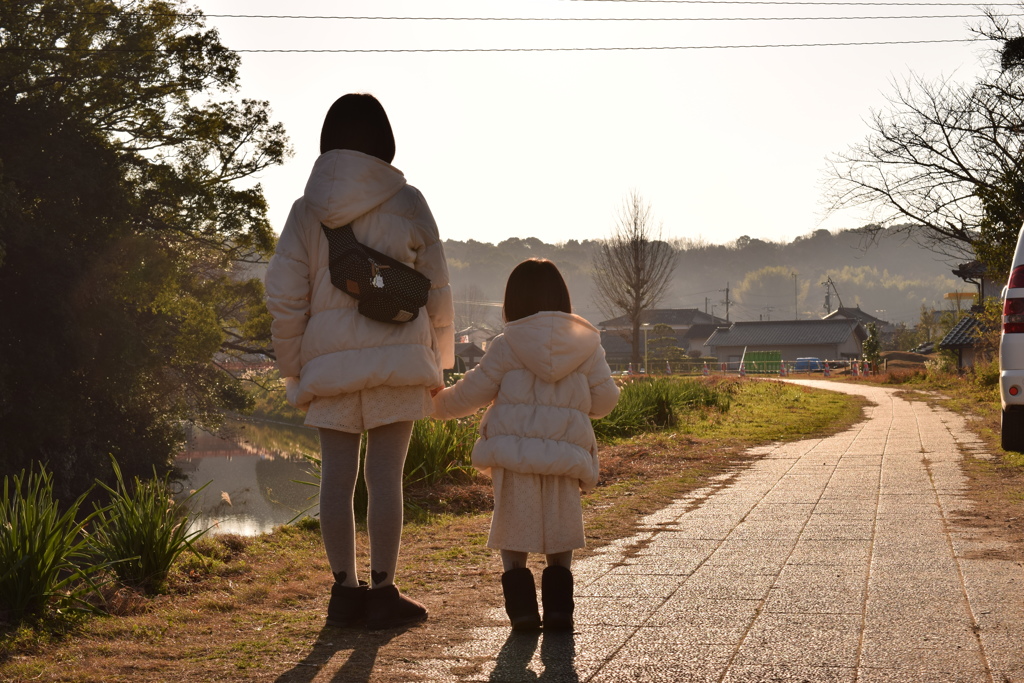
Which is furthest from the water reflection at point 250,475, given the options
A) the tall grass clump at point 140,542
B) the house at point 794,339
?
the house at point 794,339

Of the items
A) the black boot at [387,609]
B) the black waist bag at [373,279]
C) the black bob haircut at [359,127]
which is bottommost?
→ the black boot at [387,609]

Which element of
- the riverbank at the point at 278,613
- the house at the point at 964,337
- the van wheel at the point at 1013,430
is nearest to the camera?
the riverbank at the point at 278,613

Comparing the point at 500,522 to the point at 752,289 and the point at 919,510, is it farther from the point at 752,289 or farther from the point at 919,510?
the point at 752,289

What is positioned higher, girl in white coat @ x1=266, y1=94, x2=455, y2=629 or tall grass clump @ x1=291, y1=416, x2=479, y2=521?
girl in white coat @ x1=266, y1=94, x2=455, y2=629

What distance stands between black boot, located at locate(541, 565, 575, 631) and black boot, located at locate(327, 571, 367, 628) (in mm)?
616

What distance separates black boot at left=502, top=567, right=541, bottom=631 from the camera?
310 centimetres

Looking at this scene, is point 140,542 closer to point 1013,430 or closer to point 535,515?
point 535,515

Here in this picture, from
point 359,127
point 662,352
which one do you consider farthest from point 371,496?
point 662,352

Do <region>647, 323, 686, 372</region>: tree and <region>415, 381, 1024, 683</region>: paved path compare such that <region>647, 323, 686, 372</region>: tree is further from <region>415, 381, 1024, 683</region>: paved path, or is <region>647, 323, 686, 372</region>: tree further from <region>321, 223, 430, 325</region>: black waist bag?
<region>321, 223, 430, 325</region>: black waist bag

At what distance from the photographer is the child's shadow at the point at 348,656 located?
2637 millimetres

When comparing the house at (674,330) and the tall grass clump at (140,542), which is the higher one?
the house at (674,330)

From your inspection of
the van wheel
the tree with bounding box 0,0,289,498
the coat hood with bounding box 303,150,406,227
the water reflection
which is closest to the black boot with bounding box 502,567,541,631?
the coat hood with bounding box 303,150,406,227

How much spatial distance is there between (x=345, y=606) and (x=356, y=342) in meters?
0.89

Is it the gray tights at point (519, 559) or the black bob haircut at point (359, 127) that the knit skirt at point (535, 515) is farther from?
the black bob haircut at point (359, 127)
